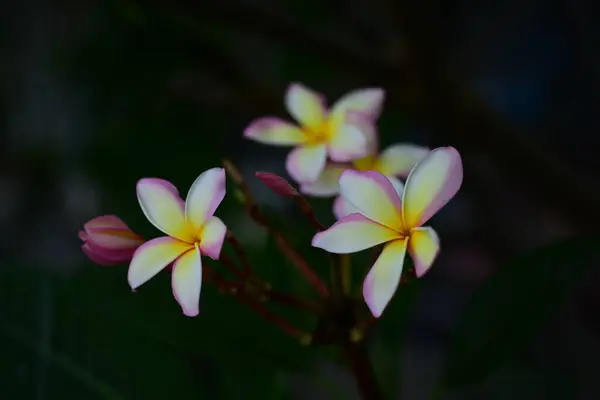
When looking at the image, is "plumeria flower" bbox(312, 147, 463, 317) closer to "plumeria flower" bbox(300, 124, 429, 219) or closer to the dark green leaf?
"plumeria flower" bbox(300, 124, 429, 219)

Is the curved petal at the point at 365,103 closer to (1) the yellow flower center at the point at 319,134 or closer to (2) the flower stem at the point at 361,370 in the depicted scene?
(1) the yellow flower center at the point at 319,134

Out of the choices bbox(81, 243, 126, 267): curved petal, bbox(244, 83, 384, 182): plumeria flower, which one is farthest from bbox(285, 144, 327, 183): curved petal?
bbox(81, 243, 126, 267): curved petal

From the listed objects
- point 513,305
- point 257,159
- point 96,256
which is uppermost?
point 96,256

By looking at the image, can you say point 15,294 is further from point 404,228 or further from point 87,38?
point 87,38

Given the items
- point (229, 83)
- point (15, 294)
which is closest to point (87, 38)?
point (229, 83)

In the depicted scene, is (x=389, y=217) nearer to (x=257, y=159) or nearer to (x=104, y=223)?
(x=104, y=223)

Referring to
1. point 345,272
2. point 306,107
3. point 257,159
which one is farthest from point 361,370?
point 257,159

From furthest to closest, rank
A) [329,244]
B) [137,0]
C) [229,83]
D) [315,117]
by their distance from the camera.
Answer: [229,83], [137,0], [315,117], [329,244]
